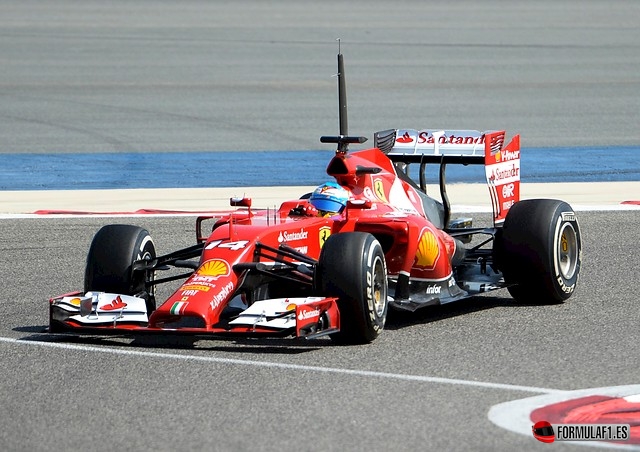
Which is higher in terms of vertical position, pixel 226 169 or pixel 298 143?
pixel 298 143

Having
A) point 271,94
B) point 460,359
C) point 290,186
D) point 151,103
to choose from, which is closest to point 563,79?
point 271,94

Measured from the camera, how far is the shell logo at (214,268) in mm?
8852

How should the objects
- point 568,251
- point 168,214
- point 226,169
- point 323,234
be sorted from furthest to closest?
point 226,169 → point 168,214 → point 568,251 → point 323,234

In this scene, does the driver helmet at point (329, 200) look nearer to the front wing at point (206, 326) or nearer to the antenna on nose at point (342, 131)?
the antenna on nose at point (342, 131)

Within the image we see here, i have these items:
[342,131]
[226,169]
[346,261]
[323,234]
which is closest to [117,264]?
[323,234]

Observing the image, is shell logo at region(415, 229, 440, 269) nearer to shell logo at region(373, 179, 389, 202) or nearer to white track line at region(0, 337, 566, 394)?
shell logo at region(373, 179, 389, 202)

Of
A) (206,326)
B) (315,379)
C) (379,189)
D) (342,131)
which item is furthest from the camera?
(342,131)

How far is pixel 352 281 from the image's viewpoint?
340 inches

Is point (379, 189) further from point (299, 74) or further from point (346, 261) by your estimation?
point (299, 74)

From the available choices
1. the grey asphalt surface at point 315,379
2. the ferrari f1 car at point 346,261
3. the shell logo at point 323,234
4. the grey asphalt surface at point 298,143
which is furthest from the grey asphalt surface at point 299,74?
the grey asphalt surface at point 315,379

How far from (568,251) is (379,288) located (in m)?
2.15

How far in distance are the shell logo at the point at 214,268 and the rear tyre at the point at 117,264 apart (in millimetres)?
772

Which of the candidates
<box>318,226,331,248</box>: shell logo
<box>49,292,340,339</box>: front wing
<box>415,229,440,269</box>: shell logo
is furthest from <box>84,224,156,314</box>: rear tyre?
<box>415,229,440,269</box>: shell logo

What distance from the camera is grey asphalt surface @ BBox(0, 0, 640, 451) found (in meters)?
7.20
